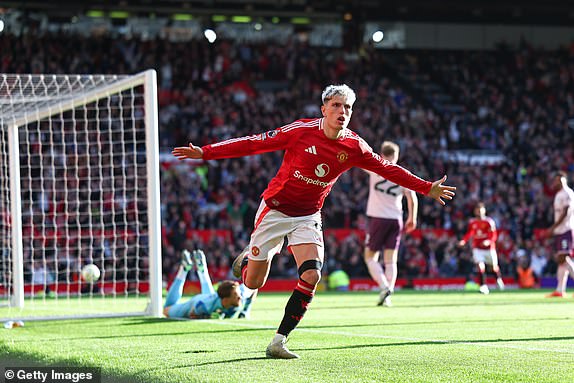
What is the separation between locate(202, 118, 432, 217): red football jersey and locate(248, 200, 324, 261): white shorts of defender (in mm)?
76

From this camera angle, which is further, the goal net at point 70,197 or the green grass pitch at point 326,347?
the goal net at point 70,197

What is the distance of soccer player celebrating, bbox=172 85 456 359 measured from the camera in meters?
7.96

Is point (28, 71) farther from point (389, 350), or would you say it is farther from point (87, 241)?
point (389, 350)

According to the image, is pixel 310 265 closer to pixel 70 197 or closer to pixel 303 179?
pixel 303 179

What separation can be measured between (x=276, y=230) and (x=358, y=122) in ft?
81.0

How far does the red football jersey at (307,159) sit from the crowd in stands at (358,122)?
17657 mm

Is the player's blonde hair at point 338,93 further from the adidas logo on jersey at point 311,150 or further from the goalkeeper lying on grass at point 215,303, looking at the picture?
the goalkeeper lying on grass at point 215,303

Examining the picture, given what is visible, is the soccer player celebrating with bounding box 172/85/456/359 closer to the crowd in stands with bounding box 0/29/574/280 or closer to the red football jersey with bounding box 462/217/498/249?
the red football jersey with bounding box 462/217/498/249

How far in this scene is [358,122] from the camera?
3281 centimetres

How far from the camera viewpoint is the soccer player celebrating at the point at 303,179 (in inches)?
313

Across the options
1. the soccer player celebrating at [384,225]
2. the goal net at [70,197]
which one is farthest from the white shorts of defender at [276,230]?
the soccer player celebrating at [384,225]

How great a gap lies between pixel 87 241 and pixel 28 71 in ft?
29.9

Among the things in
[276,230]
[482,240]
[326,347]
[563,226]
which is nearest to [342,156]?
[276,230]

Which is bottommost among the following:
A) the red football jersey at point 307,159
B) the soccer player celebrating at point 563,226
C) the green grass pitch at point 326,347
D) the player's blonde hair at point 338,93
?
the green grass pitch at point 326,347
